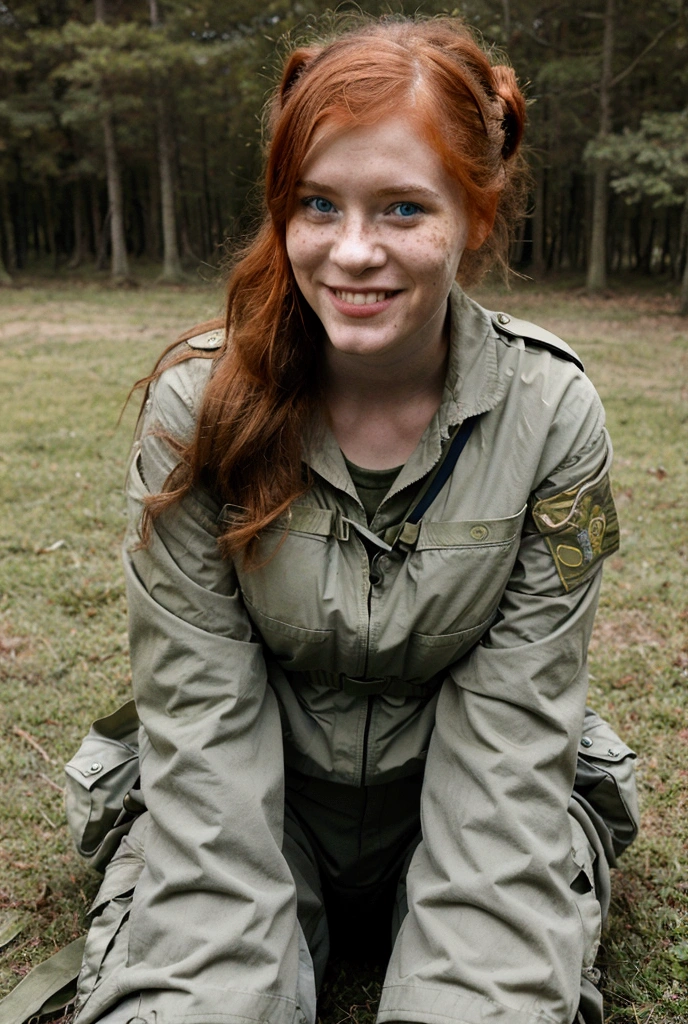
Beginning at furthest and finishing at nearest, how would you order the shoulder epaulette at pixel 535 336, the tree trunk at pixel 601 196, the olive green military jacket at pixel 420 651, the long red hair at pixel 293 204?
the tree trunk at pixel 601 196
the shoulder epaulette at pixel 535 336
the olive green military jacket at pixel 420 651
the long red hair at pixel 293 204

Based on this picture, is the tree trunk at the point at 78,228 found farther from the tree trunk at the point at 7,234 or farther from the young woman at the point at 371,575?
the young woman at the point at 371,575

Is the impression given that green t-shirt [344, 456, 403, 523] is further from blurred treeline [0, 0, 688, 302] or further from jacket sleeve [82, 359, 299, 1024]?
blurred treeline [0, 0, 688, 302]

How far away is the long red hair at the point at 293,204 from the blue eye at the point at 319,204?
3 centimetres

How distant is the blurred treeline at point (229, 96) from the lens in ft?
55.5

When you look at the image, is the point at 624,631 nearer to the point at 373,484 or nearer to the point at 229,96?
the point at 373,484

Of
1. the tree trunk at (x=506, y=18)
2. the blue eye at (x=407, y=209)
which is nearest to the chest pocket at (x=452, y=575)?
the blue eye at (x=407, y=209)

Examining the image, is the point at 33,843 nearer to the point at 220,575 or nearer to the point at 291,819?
the point at 291,819

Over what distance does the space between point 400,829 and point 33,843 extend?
1.09m

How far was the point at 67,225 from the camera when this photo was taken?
3534cm

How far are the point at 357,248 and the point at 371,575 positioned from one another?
569 mm

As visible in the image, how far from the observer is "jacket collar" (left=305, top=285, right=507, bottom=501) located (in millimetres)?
1827

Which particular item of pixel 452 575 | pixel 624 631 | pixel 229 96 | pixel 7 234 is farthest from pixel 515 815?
pixel 7 234

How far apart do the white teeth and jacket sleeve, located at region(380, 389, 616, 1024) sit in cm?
41

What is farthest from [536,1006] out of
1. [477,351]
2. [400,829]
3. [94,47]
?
[94,47]
